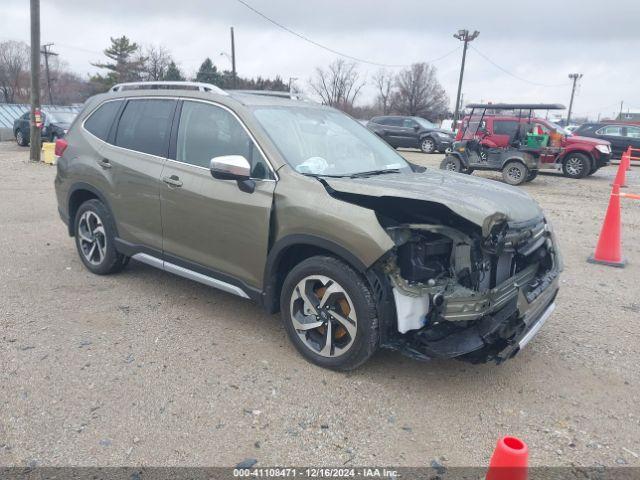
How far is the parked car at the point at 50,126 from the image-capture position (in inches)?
753

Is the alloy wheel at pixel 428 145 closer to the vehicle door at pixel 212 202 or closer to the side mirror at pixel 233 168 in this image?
the vehicle door at pixel 212 202

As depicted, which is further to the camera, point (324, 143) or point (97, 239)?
A: point (97, 239)

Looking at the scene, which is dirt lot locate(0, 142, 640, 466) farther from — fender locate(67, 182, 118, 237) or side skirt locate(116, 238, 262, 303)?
fender locate(67, 182, 118, 237)

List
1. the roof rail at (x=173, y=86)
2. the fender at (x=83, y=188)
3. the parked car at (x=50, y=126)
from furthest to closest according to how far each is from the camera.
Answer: the parked car at (x=50, y=126), the fender at (x=83, y=188), the roof rail at (x=173, y=86)

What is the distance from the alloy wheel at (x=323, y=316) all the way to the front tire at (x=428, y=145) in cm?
2118

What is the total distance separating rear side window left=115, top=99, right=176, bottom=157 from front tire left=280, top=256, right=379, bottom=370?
180 cm

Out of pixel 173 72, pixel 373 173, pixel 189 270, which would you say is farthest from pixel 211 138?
pixel 173 72

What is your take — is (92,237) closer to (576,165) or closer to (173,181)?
(173,181)

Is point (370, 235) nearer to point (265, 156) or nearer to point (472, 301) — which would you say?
point (472, 301)

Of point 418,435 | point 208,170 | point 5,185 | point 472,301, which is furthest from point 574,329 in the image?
point 5,185

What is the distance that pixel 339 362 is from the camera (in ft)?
11.5

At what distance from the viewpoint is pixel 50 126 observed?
19.3m

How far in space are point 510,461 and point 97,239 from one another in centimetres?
449

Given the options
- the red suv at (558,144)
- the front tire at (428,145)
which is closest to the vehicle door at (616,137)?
the red suv at (558,144)
